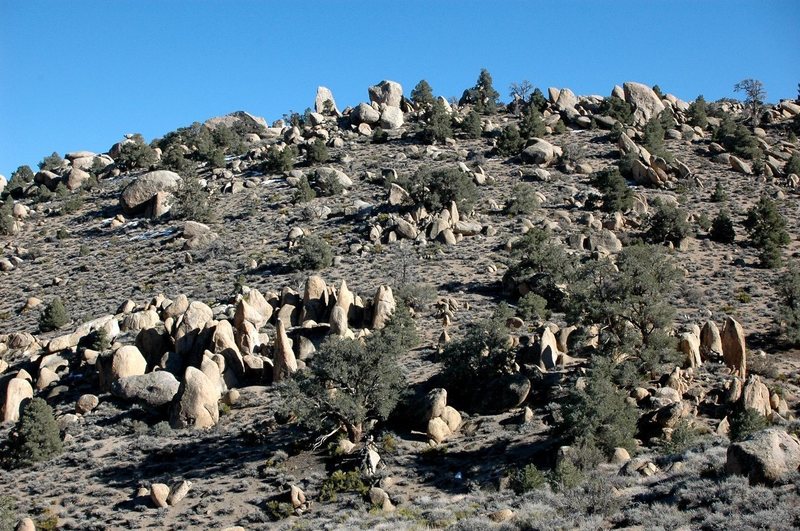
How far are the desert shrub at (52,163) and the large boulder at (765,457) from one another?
93.9 m

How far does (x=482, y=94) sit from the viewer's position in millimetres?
98625

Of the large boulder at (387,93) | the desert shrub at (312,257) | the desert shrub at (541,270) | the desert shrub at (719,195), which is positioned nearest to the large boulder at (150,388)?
the desert shrub at (312,257)

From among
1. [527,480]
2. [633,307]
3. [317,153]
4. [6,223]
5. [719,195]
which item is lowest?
[527,480]

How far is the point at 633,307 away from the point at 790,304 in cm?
1063

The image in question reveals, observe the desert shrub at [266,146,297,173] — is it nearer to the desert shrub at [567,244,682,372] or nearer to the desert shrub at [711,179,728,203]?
the desert shrub at [711,179,728,203]

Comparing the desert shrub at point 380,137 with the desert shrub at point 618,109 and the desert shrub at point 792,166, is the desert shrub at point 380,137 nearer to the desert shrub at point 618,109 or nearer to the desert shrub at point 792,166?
the desert shrub at point 618,109

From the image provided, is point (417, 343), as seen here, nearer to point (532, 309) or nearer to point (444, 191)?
point (532, 309)

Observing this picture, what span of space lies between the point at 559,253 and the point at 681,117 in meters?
51.2

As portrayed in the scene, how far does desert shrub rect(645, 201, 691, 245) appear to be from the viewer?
48.4m

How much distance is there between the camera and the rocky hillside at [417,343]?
21.3m

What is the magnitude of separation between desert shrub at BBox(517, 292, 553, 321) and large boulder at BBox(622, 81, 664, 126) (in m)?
55.5

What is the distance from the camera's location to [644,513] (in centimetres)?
1580

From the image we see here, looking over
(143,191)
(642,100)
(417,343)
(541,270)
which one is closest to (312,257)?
(417,343)

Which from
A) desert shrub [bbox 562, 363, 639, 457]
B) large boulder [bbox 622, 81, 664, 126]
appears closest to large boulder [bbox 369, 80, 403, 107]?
large boulder [bbox 622, 81, 664, 126]
